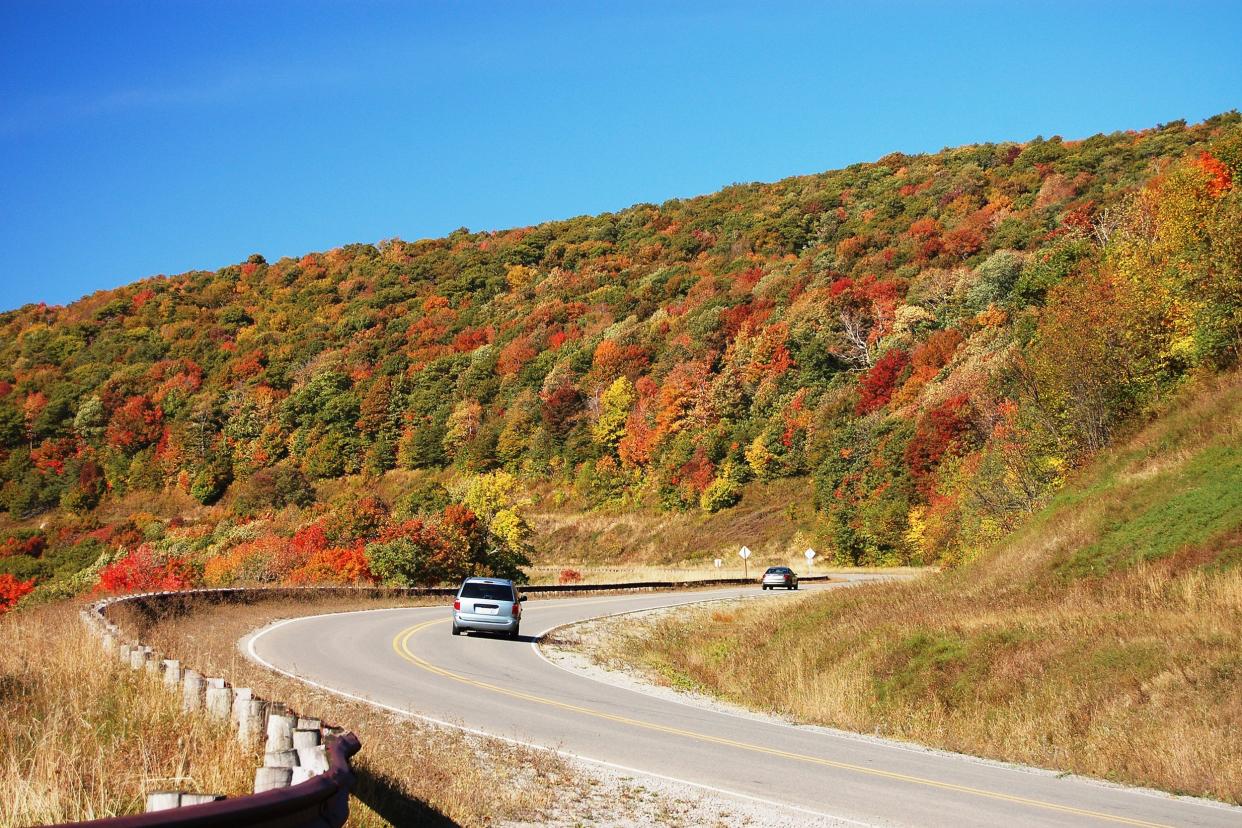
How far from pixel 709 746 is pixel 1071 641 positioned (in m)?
8.43

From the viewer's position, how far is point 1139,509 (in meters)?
24.3

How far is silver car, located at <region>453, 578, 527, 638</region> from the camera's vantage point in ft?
87.3

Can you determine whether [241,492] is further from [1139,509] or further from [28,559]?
[1139,509]

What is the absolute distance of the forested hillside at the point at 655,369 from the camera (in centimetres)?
3747

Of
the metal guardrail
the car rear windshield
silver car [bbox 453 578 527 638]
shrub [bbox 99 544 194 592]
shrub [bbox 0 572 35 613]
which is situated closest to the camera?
the metal guardrail

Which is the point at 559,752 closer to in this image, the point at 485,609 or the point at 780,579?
the point at 485,609

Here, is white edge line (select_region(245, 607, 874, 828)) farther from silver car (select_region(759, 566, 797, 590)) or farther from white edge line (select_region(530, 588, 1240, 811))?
silver car (select_region(759, 566, 797, 590))

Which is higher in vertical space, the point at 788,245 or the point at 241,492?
the point at 788,245

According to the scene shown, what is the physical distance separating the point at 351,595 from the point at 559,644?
1281cm

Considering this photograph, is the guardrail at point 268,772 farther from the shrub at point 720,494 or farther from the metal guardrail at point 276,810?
the shrub at point 720,494

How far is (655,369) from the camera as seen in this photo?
89.4 meters

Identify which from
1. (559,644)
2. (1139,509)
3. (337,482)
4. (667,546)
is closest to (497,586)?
(559,644)

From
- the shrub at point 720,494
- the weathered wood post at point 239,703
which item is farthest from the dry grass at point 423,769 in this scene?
the shrub at point 720,494

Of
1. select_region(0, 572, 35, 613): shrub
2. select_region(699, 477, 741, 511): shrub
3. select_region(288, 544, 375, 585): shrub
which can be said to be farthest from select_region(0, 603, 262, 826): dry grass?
select_region(699, 477, 741, 511): shrub
